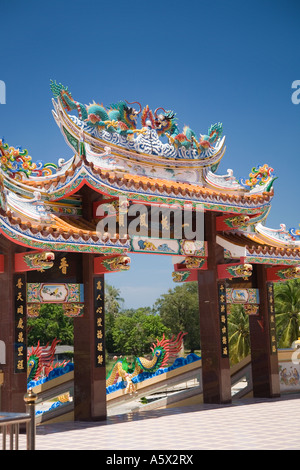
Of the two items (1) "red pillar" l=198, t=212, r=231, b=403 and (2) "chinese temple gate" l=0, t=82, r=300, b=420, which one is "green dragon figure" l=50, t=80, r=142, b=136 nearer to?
(2) "chinese temple gate" l=0, t=82, r=300, b=420

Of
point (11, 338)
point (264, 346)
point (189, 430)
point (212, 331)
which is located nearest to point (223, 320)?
point (212, 331)

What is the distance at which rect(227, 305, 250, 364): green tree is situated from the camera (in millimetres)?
26672

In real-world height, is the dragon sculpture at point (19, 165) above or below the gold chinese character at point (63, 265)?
above

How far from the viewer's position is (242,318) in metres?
27.7

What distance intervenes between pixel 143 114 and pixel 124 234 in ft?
10.2

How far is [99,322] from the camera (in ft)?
39.3

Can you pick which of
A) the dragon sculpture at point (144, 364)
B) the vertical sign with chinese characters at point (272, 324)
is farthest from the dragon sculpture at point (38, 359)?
the vertical sign with chinese characters at point (272, 324)

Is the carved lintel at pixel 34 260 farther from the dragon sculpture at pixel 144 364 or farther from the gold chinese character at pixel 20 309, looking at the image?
the dragon sculpture at pixel 144 364

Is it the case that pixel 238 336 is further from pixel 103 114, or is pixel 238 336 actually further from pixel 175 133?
pixel 103 114

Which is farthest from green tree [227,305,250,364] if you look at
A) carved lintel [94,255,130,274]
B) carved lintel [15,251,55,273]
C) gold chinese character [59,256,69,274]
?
carved lintel [15,251,55,273]

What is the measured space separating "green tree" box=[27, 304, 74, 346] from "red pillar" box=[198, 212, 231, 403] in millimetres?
23529

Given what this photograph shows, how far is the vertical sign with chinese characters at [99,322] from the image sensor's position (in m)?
11.9

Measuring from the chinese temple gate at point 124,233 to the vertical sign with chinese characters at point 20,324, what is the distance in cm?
2

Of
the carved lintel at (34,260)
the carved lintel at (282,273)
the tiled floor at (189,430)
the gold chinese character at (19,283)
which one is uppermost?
the carved lintel at (282,273)
